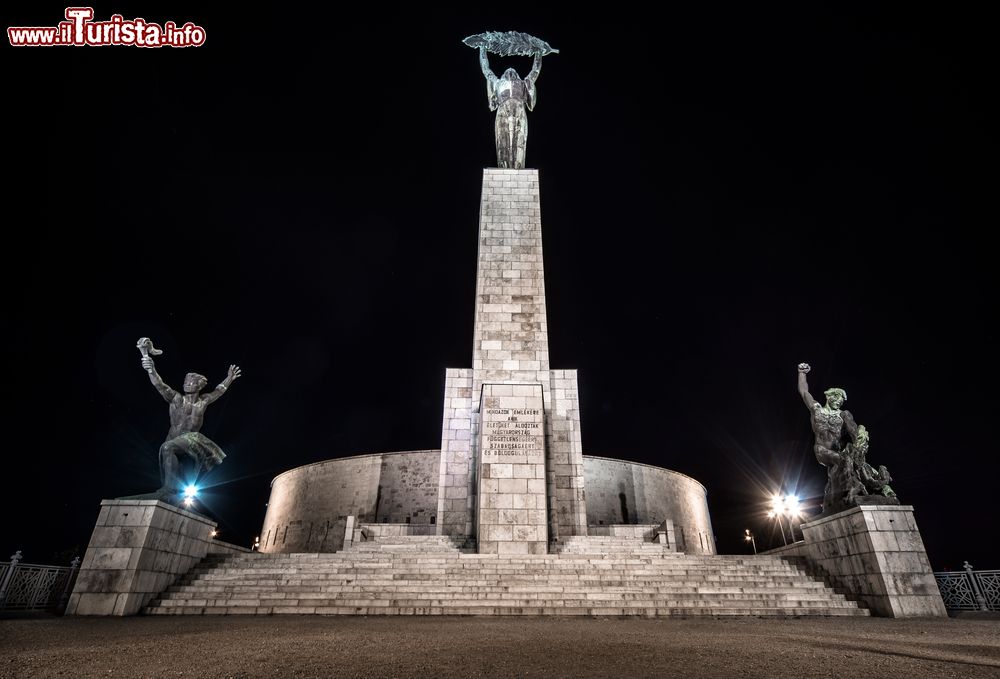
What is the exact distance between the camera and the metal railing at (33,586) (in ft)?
26.0

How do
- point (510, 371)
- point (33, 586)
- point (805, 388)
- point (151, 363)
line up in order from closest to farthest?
point (33, 586) → point (151, 363) → point (805, 388) → point (510, 371)

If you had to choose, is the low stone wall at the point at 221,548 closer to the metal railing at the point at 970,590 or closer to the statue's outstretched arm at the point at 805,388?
the statue's outstretched arm at the point at 805,388

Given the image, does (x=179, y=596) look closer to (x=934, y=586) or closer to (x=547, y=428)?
(x=547, y=428)

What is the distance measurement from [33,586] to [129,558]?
1.33m

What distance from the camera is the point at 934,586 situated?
9078 millimetres

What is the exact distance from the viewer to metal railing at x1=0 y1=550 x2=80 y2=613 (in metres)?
7.93

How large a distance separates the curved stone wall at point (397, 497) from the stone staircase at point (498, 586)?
1431 centimetres

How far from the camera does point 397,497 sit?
25969mm

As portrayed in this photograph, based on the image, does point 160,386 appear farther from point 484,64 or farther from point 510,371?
point 484,64

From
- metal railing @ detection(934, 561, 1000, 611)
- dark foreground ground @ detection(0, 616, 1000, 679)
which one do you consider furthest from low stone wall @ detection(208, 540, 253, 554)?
metal railing @ detection(934, 561, 1000, 611)

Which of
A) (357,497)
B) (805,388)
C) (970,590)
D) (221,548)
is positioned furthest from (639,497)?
(221,548)

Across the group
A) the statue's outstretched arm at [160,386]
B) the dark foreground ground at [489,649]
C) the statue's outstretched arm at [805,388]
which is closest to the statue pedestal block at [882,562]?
the dark foreground ground at [489,649]

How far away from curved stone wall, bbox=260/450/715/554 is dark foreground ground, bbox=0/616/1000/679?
1865 cm

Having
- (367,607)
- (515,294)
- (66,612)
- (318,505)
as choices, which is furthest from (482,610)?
(318,505)
